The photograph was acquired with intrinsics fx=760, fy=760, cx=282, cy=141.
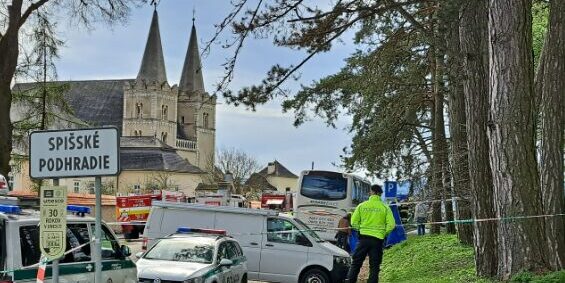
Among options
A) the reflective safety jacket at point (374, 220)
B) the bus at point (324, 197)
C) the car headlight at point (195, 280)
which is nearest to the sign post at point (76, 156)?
Answer: the car headlight at point (195, 280)

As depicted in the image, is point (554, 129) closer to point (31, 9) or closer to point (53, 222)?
point (53, 222)

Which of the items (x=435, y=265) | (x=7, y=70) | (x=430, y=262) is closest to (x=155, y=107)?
(x=7, y=70)

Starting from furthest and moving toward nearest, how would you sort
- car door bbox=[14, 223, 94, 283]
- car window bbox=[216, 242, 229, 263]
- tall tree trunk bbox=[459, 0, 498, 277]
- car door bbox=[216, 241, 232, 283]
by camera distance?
car window bbox=[216, 242, 229, 263], car door bbox=[216, 241, 232, 283], tall tree trunk bbox=[459, 0, 498, 277], car door bbox=[14, 223, 94, 283]

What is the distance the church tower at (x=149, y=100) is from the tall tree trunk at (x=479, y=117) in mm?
126532

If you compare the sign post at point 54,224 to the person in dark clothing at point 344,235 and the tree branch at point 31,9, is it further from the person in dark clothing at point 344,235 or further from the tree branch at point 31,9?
the person in dark clothing at point 344,235

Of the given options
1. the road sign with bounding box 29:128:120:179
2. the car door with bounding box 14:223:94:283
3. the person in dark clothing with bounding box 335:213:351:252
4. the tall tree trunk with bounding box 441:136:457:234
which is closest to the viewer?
the road sign with bounding box 29:128:120:179

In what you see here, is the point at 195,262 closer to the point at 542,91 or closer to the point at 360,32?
the point at 542,91

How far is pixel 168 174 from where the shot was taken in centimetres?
11119

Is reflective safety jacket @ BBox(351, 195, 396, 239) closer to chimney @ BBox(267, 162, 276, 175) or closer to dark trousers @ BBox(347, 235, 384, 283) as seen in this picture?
dark trousers @ BBox(347, 235, 384, 283)

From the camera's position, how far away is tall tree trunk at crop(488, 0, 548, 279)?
34.4 feet

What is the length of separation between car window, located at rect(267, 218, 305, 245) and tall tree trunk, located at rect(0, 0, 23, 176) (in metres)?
7.19

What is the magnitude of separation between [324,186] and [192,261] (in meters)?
16.8

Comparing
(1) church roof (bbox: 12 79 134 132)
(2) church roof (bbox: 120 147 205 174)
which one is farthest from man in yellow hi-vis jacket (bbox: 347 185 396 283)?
(1) church roof (bbox: 12 79 134 132)

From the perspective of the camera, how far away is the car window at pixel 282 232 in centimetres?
1806
